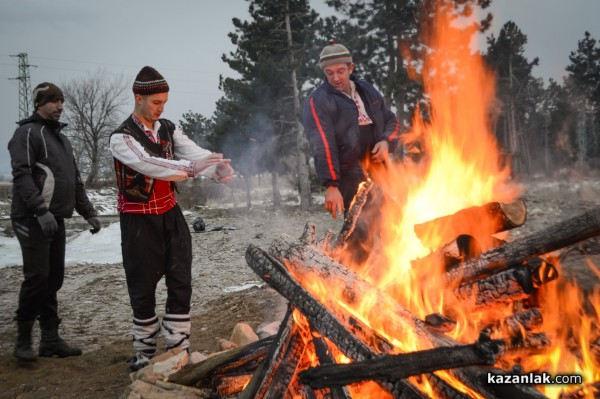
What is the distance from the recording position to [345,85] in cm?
430

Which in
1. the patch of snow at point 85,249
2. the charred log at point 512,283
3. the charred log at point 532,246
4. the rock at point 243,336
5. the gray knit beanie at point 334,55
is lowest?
the patch of snow at point 85,249

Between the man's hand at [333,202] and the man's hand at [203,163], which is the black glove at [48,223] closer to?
the man's hand at [203,163]

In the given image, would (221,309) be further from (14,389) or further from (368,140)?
(368,140)

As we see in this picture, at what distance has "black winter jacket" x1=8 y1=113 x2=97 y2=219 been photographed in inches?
152

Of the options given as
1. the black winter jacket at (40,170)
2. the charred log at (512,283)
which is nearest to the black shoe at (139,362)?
the black winter jacket at (40,170)

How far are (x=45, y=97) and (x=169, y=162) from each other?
1.95 meters

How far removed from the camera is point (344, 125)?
423 centimetres

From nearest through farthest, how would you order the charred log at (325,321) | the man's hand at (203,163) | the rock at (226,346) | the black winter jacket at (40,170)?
the charred log at (325,321), the man's hand at (203,163), the rock at (226,346), the black winter jacket at (40,170)

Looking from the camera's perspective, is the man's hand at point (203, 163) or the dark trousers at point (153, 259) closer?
the man's hand at point (203, 163)

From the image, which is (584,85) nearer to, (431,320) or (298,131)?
(298,131)

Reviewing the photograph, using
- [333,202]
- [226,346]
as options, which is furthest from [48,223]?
[333,202]

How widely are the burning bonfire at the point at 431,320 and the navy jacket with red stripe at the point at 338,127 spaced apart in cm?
101

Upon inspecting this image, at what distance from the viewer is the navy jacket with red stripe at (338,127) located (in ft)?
13.3

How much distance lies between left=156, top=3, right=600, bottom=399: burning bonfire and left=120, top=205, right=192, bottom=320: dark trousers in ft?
2.91
